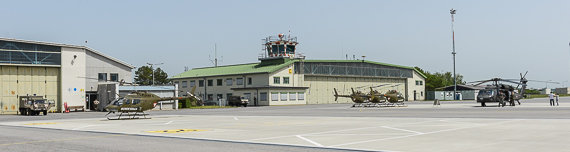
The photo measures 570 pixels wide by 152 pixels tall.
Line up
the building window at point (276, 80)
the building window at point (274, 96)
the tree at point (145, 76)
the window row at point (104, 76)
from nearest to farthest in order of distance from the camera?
the window row at point (104, 76) < the building window at point (274, 96) < the building window at point (276, 80) < the tree at point (145, 76)

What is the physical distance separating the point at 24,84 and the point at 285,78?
3731 centimetres

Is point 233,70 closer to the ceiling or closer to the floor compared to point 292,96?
closer to the ceiling

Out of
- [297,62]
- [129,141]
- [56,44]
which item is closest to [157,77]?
[297,62]

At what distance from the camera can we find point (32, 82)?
5309 cm

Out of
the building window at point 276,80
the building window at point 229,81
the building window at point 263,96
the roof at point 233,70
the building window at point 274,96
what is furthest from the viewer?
the building window at point 229,81

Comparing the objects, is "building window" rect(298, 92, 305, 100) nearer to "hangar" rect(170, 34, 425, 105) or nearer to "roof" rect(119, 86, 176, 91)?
"hangar" rect(170, 34, 425, 105)

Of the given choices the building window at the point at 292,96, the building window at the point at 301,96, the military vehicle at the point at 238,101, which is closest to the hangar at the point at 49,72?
the military vehicle at the point at 238,101

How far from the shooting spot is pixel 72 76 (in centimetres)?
5644

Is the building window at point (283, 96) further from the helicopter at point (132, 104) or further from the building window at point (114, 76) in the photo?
the helicopter at point (132, 104)

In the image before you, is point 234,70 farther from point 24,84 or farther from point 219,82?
point 24,84

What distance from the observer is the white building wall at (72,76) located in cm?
5544

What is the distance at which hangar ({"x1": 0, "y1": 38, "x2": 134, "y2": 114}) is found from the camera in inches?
2024

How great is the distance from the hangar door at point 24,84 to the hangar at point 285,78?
1162 inches

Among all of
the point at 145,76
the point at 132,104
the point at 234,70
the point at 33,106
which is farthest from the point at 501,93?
the point at 145,76
